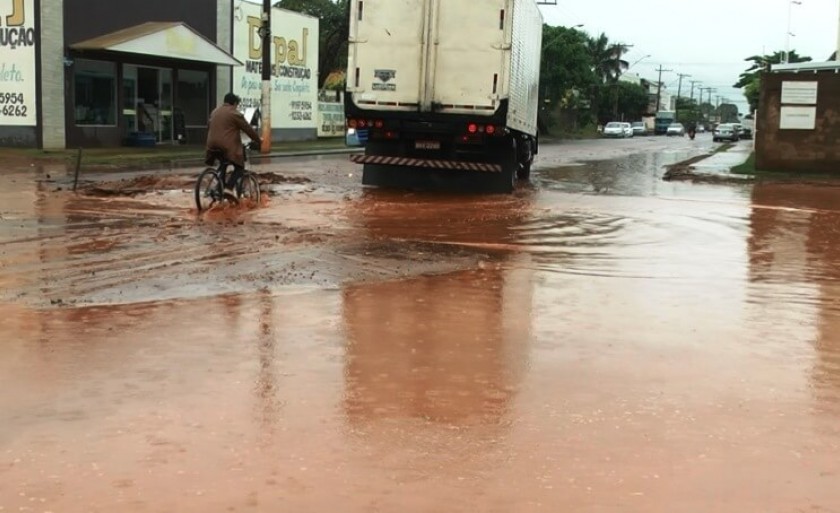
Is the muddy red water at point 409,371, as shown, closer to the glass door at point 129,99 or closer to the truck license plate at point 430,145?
the truck license plate at point 430,145

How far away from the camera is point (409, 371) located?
575cm

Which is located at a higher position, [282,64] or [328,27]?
[328,27]

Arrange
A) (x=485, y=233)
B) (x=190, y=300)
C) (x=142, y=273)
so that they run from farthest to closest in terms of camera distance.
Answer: (x=485, y=233), (x=142, y=273), (x=190, y=300)

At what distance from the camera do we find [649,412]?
16.6ft

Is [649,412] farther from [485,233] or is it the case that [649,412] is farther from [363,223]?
[363,223]

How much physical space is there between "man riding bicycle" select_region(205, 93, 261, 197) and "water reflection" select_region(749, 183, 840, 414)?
723 cm

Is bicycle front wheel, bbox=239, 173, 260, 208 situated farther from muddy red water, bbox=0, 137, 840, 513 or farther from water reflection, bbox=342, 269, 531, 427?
water reflection, bbox=342, 269, 531, 427

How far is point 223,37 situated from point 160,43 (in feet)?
22.0

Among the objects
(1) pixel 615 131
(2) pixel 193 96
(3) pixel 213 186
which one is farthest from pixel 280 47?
(1) pixel 615 131

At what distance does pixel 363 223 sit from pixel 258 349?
683cm

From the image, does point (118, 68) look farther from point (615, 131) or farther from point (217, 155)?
point (615, 131)

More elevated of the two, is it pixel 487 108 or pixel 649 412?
pixel 487 108

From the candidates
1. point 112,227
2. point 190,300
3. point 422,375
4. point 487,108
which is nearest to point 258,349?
point 422,375

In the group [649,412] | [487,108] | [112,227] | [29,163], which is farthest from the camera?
[29,163]
